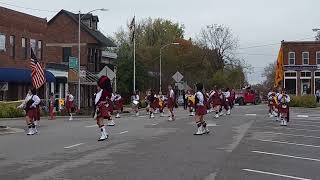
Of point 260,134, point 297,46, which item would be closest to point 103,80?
→ point 260,134

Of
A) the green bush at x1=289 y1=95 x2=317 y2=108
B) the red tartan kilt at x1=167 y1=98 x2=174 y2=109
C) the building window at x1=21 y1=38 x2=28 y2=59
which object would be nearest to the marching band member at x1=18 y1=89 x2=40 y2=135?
the red tartan kilt at x1=167 y1=98 x2=174 y2=109

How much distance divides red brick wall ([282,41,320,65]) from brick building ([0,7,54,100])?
39293mm

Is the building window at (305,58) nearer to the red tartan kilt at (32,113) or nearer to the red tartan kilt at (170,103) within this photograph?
the red tartan kilt at (170,103)

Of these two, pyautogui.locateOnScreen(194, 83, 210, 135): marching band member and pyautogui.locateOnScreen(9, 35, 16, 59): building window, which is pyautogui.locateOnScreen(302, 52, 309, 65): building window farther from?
pyautogui.locateOnScreen(194, 83, 210, 135): marching band member

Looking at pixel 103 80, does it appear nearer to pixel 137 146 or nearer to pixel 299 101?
pixel 137 146

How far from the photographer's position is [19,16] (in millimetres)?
46594

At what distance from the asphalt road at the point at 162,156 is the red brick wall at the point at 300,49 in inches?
2277

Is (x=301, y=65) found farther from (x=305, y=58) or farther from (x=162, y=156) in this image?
(x=162, y=156)

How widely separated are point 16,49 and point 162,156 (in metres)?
32.8

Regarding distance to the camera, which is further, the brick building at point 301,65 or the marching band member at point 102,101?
the brick building at point 301,65

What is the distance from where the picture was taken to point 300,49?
79188 mm

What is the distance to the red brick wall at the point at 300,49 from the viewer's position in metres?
79.0

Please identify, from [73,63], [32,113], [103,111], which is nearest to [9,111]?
[73,63]

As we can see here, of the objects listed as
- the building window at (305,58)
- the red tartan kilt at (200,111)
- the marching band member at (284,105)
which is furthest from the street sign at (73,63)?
the building window at (305,58)
